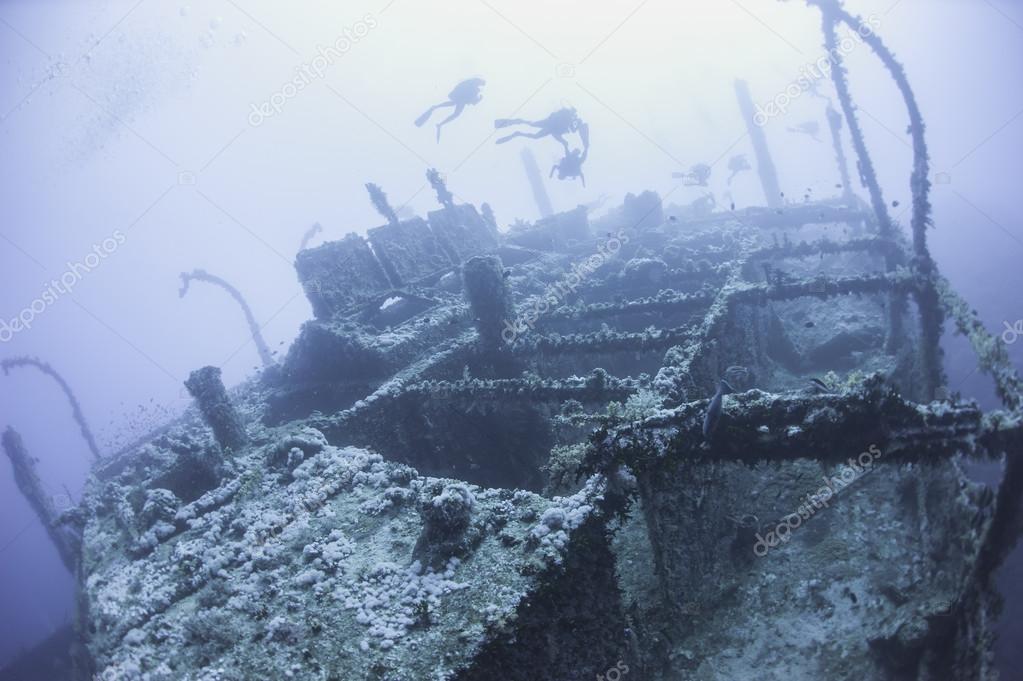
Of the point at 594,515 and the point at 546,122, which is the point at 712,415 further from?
the point at 546,122

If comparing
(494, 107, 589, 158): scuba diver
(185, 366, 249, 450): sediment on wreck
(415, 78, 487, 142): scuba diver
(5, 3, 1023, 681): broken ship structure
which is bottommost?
(5, 3, 1023, 681): broken ship structure

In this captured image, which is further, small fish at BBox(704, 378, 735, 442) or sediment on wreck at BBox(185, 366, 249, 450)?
sediment on wreck at BBox(185, 366, 249, 450)

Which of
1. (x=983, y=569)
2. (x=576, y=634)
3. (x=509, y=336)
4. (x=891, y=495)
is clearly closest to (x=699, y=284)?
(x=509, y=336)

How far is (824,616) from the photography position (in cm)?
804

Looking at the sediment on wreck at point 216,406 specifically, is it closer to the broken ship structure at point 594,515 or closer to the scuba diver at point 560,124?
the broken ship structure at point 594,515

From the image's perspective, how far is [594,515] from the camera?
21.5 ft

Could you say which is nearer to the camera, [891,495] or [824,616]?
[824,616]

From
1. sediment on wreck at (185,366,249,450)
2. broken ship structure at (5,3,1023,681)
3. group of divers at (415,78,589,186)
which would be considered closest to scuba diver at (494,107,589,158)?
group of divers at (415,78,589,186)

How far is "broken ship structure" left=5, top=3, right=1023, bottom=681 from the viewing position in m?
5.77

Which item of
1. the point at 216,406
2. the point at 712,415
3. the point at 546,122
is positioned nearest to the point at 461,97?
the point at 546,122

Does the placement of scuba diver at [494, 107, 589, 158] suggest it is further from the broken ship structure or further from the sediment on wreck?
the sediment on wreck

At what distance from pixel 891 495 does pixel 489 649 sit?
949 cm

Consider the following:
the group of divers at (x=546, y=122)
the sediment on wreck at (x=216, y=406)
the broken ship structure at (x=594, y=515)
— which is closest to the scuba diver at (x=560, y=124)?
the group of divers at (x=546, y=122)

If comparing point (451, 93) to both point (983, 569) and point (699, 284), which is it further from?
point (983, 569)
